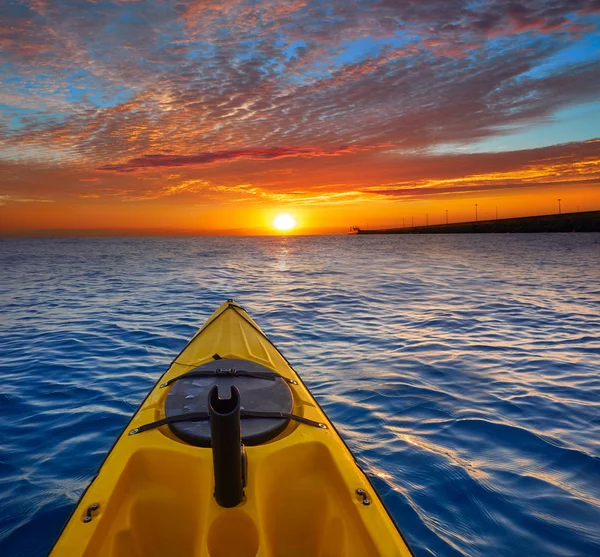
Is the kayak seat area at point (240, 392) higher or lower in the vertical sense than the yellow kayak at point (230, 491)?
higher

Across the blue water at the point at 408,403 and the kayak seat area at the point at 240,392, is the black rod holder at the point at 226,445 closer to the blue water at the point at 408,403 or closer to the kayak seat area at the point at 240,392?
the kayak seat area at the point at 240,392

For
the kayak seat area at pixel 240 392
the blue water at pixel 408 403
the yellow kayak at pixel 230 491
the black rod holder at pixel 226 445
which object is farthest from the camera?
the blue water at pixel 408 403

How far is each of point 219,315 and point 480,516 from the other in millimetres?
4753

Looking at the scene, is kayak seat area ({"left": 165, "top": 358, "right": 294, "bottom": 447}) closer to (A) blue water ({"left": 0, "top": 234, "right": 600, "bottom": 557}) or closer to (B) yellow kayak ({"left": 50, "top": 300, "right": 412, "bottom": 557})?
(B) yellow kayak ({"left": 50, "top": 300, "right": 412, "bottom": 557})

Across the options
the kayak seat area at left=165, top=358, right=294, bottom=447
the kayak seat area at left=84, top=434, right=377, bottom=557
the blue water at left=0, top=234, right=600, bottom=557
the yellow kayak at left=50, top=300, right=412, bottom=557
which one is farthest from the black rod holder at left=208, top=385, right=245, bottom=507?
the blue water at left=0, top=234, right=600, bottom=557

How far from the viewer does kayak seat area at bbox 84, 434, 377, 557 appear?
257 centimetres

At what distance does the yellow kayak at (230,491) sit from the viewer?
2436 mm

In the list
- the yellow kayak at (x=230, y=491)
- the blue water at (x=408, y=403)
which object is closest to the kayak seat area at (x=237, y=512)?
the yellow kayak at (x=230, y=491)

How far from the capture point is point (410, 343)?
958cm

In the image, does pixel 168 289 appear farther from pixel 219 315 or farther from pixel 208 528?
pixel 208 528

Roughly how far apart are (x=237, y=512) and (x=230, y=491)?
17 centimetres

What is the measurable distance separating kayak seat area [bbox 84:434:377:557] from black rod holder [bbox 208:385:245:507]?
14cm

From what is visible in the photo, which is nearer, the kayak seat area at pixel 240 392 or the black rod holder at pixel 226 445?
the black rod holder at pixel 226 445

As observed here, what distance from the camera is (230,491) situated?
256cm
